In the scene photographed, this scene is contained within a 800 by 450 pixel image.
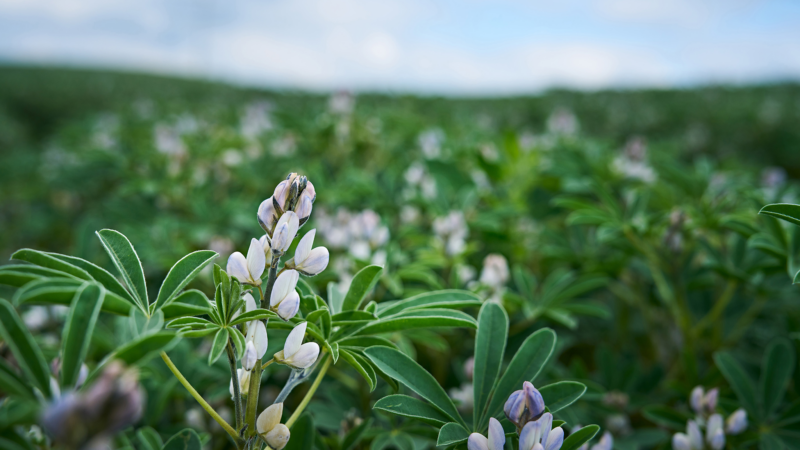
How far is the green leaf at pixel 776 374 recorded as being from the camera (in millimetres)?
1156

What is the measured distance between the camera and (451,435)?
30.8 inches

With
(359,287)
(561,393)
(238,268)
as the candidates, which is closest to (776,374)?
(561,393)

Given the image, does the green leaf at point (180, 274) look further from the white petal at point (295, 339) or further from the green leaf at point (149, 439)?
the green leaf at point (149, 439)

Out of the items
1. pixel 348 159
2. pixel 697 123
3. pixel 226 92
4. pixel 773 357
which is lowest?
pixel 773 357

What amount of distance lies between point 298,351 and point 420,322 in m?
0.22

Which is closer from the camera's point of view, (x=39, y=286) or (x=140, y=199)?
(x=39, y=286)

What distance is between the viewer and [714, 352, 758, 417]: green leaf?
1.17m

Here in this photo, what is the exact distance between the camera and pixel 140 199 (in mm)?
2574

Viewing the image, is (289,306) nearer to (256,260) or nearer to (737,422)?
(256,260)

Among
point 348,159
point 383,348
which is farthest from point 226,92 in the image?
point 383,348

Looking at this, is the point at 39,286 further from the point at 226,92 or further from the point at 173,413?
the point at 226,92

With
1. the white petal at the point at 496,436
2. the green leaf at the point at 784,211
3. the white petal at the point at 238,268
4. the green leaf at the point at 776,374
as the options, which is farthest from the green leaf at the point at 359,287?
the green leaf at the point at 776,374

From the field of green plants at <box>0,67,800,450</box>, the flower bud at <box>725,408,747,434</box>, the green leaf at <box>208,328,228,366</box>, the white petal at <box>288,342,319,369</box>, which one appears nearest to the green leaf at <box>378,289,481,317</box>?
the field of green plants at <box>0,67,800,450</box>

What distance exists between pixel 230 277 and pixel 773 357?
1.26 metres
